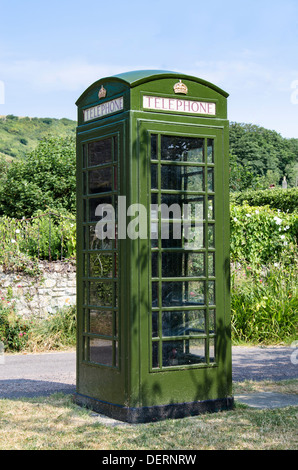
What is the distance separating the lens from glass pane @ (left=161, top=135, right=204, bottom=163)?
5137 mm

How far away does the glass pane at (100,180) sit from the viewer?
205 inches

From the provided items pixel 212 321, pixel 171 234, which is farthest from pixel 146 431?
pixel 171 234

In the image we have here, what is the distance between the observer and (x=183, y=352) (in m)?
5.16

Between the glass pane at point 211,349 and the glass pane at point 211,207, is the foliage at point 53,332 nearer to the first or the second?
the glass pane at point 211,349

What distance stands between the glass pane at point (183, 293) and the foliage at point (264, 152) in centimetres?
3797

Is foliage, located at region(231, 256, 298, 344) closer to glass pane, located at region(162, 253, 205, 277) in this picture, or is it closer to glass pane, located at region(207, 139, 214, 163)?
glass pane, located at region(162, 253, 205, 277)

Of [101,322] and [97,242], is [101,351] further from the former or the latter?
[97,242]

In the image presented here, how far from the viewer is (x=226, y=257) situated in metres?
5.38

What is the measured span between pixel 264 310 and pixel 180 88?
5.46 metres

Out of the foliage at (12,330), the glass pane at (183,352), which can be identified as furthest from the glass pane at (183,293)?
the foliage at (12,330)

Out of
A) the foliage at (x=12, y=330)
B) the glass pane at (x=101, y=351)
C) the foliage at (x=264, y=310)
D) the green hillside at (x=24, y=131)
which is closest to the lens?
the glass pane at (x=101, y=351)

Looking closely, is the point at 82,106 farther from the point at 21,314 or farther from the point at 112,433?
the point at 21,314
